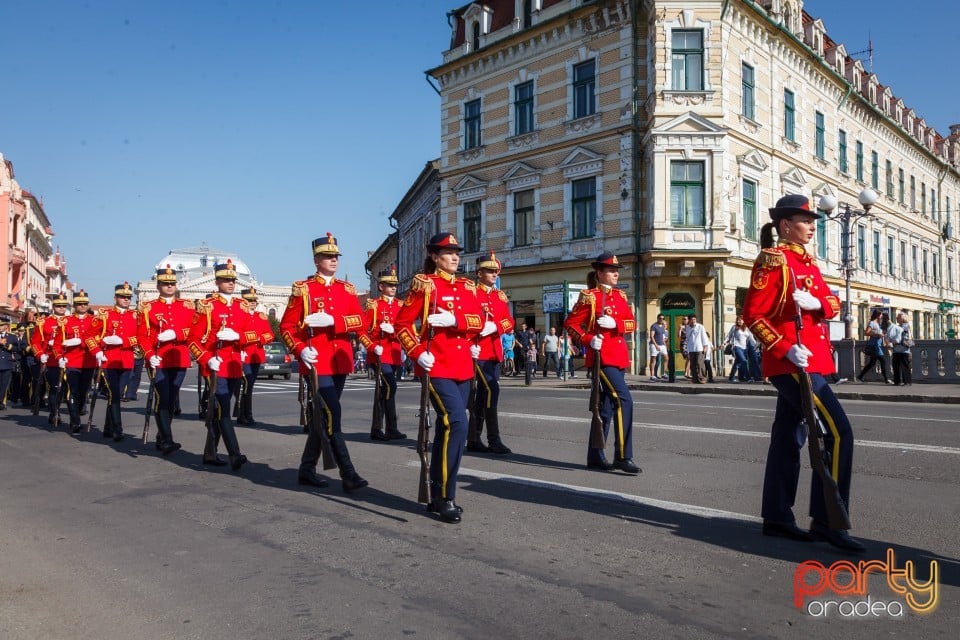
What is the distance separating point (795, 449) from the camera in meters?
5.08

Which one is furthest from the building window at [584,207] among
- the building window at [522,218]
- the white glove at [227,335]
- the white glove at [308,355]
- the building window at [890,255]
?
the white glove at [308,355]

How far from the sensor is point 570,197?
2883 cm

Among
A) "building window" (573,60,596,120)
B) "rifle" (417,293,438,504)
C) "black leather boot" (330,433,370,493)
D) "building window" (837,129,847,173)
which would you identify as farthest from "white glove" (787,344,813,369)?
"building window" (837,129,847,173)

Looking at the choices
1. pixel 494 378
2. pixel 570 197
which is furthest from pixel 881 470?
pixel 570 197

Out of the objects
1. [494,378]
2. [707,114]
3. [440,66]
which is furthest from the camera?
[440,66]

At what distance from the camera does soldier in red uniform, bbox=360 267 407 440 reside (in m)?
10.3

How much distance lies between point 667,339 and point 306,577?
20.0 metres

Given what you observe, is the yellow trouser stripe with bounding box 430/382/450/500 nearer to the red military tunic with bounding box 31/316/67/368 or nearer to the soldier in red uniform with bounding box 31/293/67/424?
the soldier in red uniform with bounding box 31/293/67/424

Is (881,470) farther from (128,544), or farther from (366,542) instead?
(128,544)

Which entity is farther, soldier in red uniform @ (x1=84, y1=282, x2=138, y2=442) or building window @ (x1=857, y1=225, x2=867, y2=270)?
building window @ (x1=857, y1=225, x2=867, y2=270)

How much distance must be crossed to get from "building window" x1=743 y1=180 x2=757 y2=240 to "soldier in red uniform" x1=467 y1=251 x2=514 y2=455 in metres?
19.9

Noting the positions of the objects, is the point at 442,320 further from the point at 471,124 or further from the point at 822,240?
the point at 822,240

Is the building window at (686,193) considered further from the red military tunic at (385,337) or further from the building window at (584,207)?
the red military tunic at (385,337)

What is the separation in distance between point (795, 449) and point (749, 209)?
2413cm
